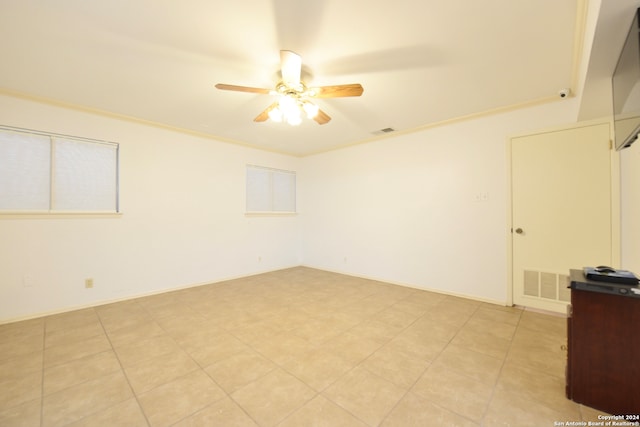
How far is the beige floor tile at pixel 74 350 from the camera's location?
6.79 ft

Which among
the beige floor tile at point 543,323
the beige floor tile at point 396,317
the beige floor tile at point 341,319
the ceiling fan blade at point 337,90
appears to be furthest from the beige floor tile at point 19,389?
the beige floor tile at point 543,323

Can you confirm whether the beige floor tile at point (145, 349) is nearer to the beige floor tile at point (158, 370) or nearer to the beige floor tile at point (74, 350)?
the beige floor tile at point (158, 370)

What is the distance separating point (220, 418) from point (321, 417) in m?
0.59

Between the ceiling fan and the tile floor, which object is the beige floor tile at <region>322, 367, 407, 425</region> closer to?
the tile floor

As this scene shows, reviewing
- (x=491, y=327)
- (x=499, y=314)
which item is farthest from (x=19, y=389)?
(x=499, y=314)

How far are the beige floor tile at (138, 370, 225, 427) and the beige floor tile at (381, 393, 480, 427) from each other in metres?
1.10

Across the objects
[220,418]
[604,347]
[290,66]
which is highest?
[290,66]

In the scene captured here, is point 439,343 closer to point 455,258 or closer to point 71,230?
point 455,258

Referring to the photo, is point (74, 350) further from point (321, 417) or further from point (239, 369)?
point (321, 417)

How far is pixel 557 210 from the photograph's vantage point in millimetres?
2879

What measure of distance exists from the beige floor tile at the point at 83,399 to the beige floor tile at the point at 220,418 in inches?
21.2

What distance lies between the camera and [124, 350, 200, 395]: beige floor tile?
1.79 metres

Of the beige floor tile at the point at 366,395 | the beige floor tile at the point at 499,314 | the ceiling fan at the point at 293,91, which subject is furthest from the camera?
the beige floor tile at the point at 499,314

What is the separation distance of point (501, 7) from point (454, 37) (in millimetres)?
325
